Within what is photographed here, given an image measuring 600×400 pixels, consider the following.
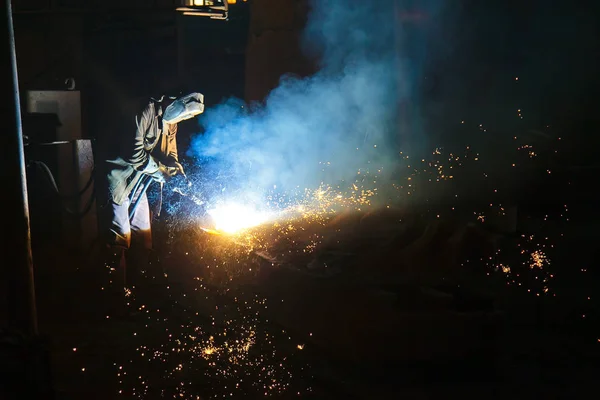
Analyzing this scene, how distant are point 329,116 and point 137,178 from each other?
4.37 meters

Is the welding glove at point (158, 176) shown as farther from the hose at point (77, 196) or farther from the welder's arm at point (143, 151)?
the hose at point (77, 196)

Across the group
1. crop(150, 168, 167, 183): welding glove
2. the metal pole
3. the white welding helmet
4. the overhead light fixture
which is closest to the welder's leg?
crop(150, 168, 167, 183): welding glove

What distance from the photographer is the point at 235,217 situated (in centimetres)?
1163

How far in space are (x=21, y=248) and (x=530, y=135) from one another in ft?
25.5

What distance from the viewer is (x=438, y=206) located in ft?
33.5

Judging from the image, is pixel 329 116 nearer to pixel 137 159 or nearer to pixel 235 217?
pixel 235 217

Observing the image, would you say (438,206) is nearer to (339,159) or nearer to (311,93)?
(339,159)

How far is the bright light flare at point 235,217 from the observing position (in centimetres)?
1088

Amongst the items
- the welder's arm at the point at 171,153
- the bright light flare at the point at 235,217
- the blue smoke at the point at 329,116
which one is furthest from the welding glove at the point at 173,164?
the blue smoke at the point at 329,116

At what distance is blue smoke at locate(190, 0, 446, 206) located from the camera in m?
11.5

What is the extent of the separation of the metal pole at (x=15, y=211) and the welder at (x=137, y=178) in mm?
4288

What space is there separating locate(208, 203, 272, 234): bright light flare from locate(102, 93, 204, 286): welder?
1468 mm

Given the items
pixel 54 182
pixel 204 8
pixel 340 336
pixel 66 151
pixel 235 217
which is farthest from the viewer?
pixel 204 8

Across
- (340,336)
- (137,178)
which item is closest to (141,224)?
(137,178)
